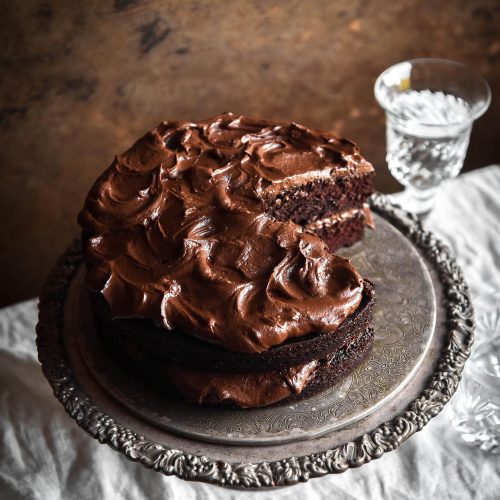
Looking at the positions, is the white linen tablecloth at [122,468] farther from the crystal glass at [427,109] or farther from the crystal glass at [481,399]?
the crystal glass at [427,109]

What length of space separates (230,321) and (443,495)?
3.31 ft

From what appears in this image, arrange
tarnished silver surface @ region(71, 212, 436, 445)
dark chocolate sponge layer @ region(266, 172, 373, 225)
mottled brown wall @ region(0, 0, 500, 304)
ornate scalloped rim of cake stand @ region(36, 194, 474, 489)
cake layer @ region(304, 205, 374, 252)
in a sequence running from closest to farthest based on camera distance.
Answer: ornate scalloped rim of cake stand @ region(36, 194, 474, 489)
tarnished silver surface @ region(71, 212, 436, 445)
dark chocolate sponge layer @ region(266, 172, 373, 225)
cake layer @ region(304, 205, 374, 252)
mottled brown wall @ region(0, 0, 500, 304)

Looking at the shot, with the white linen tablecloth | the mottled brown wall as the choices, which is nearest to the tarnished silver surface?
the white linen tablecloth

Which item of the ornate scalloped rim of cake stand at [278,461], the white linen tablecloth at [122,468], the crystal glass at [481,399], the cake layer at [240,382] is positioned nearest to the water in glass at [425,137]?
the ornate scalloped rim of cake stand at [278,461]

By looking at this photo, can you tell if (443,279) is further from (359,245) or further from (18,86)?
(18,86)

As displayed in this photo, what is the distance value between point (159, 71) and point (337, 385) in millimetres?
1543

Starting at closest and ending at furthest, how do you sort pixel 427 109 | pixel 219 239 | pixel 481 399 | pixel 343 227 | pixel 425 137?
pixel 219 239, pixel 481 399, pixel 343 227, pixel 425 137, pixel 427 109

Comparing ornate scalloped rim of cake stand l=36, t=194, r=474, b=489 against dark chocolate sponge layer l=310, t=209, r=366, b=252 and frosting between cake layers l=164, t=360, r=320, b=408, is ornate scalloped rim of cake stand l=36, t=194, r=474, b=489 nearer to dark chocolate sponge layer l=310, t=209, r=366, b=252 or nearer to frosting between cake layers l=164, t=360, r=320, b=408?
frosting between cake layers l=164, t=360, r=320, b=408

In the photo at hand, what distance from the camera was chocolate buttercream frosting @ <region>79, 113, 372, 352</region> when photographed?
207 centimetres

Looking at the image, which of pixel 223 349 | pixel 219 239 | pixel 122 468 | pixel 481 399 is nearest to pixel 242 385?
pixel 223 349

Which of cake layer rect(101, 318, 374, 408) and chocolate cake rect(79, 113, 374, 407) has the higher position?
chocolate cake rect(79, 113, 374, 407)

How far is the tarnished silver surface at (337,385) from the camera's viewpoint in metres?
2.15

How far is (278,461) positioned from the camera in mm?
2068

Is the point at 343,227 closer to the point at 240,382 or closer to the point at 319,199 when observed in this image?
the point at 319,199
